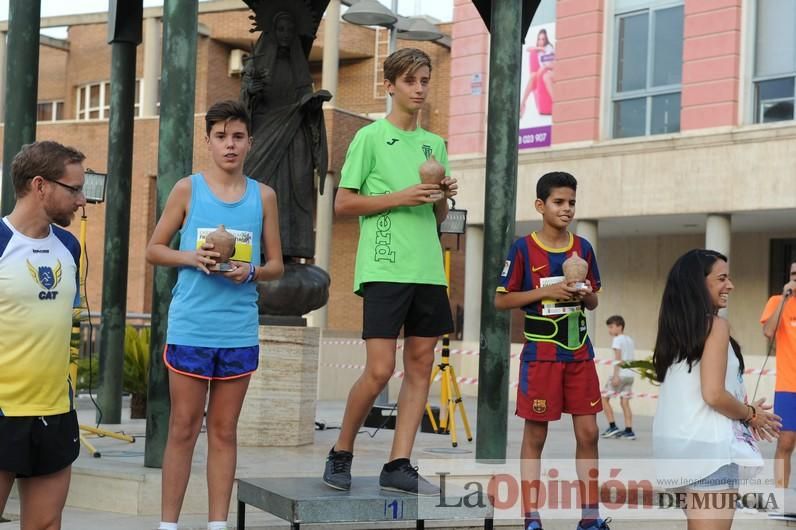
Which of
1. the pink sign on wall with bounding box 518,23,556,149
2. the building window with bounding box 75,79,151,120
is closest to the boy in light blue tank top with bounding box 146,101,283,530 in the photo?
the pink sign on wall with bounding box 518,23,556,149

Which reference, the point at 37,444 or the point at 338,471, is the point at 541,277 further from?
the point at 37,444

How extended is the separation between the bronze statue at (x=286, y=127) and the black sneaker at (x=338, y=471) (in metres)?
3.75

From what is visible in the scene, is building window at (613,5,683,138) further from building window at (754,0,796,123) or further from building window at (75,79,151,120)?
building window at (75,79,151,120)

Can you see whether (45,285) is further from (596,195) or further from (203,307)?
(596,195)

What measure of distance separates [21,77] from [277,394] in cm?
303

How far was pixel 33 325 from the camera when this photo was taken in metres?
4.42

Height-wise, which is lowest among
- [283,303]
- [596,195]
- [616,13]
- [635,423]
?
[635,423]

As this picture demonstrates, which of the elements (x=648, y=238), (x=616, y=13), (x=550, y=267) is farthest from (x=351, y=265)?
(x=550, y=267)

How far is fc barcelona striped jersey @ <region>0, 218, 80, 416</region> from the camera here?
4367 millimetres

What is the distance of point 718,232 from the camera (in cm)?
2369

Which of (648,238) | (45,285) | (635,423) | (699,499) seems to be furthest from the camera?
(648,238)

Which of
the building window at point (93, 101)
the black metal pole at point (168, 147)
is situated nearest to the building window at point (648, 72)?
the black metal pole at point (168, 147)

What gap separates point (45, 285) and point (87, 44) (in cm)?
4122

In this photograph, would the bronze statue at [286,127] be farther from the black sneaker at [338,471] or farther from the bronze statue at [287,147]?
the black sneaker at [338,471]
